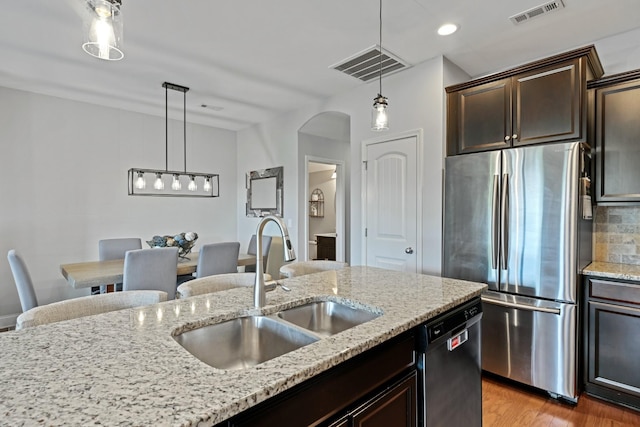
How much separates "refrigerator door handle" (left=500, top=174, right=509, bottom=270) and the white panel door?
824 mm

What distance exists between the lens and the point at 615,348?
88.8 inches

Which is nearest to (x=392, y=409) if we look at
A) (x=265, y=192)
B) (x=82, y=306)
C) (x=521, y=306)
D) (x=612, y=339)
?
(x=82, y=306)

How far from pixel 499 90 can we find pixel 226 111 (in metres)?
3.55

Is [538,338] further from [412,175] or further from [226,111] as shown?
A: [226,111]

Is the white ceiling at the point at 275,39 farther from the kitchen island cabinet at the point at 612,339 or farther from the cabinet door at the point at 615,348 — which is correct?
the cabinet door at the point at 615,348

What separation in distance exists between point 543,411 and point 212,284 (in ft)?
7.84

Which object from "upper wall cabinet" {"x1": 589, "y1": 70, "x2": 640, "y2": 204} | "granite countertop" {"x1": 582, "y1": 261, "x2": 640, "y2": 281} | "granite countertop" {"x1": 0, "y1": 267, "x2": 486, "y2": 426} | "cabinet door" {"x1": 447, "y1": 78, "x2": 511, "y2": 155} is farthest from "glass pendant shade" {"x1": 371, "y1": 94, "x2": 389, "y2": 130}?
"granite countertop" {"x1": 582, "y1": 261, "x2": 640, "y2": 281}

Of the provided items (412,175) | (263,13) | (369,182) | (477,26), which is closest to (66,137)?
(263,13)

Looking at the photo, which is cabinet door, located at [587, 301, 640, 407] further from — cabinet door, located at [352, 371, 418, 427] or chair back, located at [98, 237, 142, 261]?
chair back, located at [98, 237, 142, 261]

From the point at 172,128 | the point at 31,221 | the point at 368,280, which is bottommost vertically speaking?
the point at 368,280

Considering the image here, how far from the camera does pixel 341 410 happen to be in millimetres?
1060

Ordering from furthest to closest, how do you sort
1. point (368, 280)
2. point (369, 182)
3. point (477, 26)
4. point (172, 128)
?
point (172, 128), point (369, 182), point (477, 26), point (368, 280)

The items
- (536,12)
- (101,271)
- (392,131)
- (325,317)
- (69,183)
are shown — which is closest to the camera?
(325,317)

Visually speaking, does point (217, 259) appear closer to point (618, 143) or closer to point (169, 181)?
point (169, 181)
